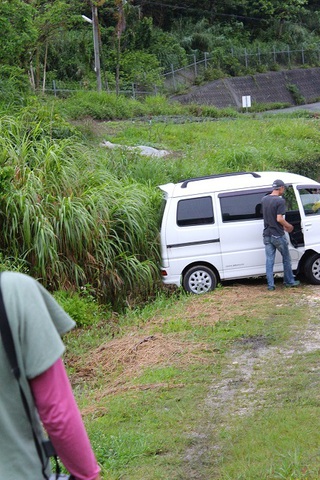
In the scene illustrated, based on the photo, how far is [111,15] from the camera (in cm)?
5209

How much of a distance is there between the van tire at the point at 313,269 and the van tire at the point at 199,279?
1.56 meters

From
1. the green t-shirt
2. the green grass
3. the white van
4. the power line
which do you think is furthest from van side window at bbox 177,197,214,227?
the power line

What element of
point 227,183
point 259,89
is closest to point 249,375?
point 227,183

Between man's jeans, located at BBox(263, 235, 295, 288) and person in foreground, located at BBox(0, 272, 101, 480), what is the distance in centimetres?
999

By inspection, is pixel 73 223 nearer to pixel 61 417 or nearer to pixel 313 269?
pixel 313 269

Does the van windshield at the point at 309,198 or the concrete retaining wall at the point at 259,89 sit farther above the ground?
the concrete retaining wall at the point at 259,89

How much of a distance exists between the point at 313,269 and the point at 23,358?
10.9 metres

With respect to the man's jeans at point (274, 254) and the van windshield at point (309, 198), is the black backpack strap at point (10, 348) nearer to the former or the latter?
the man's jeans at point (274, 254)

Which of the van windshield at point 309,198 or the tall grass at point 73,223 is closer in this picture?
the tall grass at point 73,223

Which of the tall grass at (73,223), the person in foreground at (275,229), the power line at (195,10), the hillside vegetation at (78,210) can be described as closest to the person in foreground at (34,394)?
the hillside vegetation at (78,210)

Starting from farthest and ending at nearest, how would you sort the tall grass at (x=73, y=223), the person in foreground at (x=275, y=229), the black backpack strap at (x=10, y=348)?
the person in foreground at (x=275, y=229) → the tall grass at (x=73, y=223) → the black backpack strap at (x=10, y=348)

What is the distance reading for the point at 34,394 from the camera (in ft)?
9.23

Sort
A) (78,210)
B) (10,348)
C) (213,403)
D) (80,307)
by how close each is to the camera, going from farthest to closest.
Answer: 1. (78,210)
2. (80,307)
3. (213,403)
4. (10,348)

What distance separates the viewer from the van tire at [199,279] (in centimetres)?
1311
